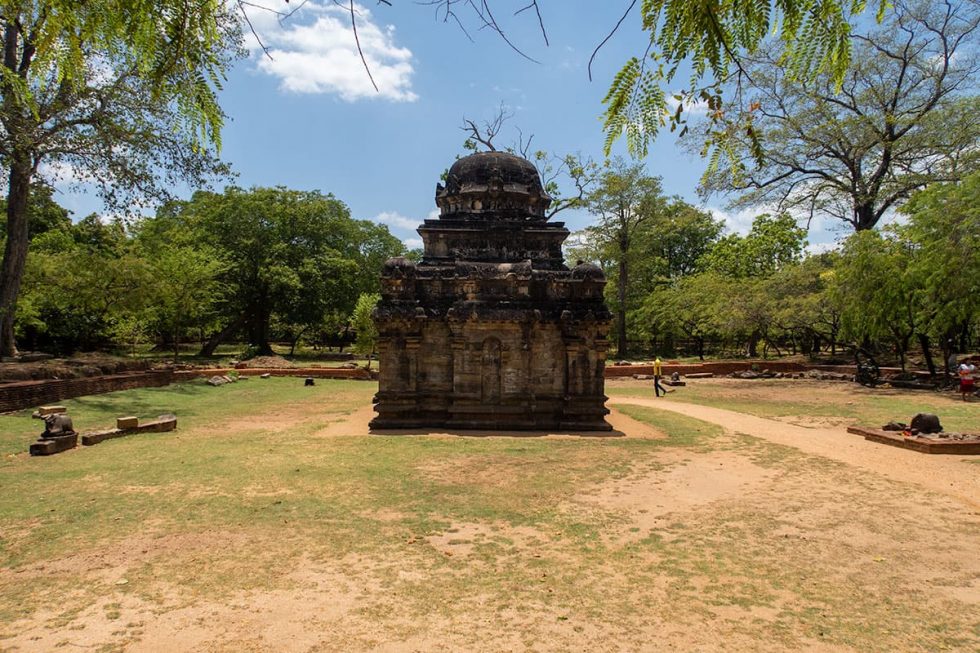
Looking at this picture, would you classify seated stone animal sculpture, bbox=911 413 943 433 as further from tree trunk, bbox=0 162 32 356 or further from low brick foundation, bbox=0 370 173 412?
tree trunk, bbox=0 162 32 356

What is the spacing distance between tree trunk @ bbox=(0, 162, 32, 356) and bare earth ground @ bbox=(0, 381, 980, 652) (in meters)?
12.6

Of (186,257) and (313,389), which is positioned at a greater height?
(186,257)

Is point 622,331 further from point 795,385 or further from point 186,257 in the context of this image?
point 186,257

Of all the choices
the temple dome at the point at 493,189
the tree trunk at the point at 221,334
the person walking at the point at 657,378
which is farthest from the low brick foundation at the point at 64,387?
the person walking at the point at 657,378

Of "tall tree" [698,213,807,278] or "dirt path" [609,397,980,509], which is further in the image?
"tall tree" [698,213,807,278]

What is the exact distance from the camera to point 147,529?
20.2 feet

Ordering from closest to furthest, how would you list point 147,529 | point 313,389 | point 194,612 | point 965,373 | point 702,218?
point 194,612
point 147,529
point 965,373
point 313,389
point 702,218

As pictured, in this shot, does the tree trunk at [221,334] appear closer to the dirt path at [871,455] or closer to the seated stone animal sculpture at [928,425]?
the dirt path at [871,455]

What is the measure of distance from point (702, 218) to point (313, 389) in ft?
129

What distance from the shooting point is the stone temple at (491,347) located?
13.1 meters

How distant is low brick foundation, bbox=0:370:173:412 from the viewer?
43.9ft

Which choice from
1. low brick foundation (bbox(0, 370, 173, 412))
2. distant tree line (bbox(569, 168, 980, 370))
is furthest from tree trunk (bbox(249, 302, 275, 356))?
distant tree line (bbox(569, 168, 980, 370))

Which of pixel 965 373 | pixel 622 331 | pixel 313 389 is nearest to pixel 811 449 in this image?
pixel 965 373

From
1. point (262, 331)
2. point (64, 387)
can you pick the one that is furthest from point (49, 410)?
point (262, 331)
